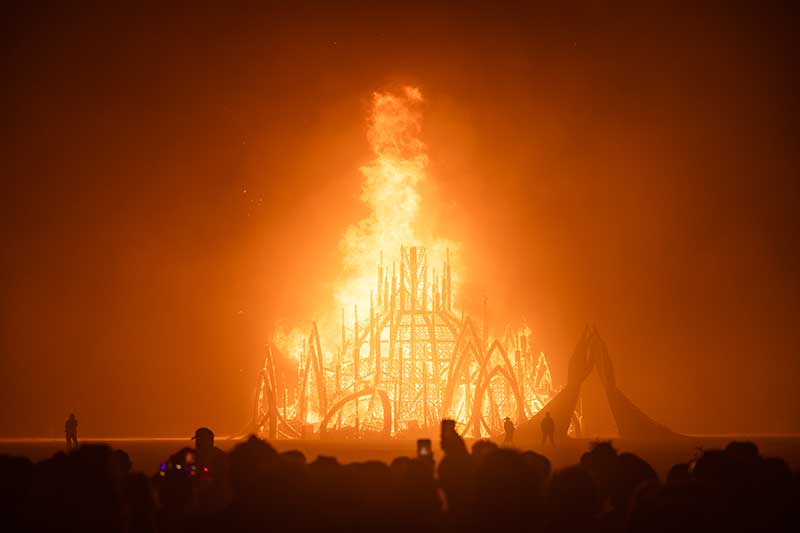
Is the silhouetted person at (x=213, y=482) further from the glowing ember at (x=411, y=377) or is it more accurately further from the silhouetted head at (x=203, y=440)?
the glowing ember at (x=411, y=377)

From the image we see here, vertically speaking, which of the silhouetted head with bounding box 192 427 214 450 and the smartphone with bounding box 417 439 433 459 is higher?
the silhouetted head with bounding box 192 427 214 450

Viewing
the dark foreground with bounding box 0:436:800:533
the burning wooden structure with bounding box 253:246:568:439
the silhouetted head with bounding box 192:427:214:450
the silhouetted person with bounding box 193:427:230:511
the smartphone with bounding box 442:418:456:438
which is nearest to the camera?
the dark foreground with bounding box 0:436:800:533

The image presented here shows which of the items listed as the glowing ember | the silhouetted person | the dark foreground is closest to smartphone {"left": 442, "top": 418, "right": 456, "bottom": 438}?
the dark foreground

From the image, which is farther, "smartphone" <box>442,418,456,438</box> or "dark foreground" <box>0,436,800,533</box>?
"smartphone" <box>442,418,456,438</box>

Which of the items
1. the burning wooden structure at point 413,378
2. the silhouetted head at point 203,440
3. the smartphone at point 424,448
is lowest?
the smartphone at point 424,448

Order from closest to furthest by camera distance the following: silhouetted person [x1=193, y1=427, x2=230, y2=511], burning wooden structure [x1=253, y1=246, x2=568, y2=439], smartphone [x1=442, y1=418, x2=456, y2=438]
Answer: smartphone [x1=442, y1=418, x2=456, y2=438]
silhouetted person [x1=193, y1=427, x2=230, y2=511]
burning wooden structure [x1=253, y1=246, x2=568, y2=439]

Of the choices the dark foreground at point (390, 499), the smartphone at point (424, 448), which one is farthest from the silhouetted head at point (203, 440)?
the dark foreground at point (390, 499)

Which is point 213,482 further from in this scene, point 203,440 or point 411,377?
point 411,377

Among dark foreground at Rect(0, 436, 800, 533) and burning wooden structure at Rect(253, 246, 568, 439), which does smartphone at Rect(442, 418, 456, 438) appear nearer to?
dark foreground at Rect(0, 436, 800, 533)

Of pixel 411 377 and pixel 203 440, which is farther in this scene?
→ pixel 411 377

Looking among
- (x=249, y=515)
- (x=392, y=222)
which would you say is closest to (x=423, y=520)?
(x=249, y=515)

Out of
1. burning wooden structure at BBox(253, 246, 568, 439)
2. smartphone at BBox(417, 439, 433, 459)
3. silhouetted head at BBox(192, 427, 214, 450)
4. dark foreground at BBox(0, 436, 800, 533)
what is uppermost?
burning wooden structure at BBox(253, 246, 568, 439)

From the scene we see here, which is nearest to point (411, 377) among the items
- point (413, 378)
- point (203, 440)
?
point (413, 378)

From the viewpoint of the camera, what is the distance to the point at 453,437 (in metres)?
11.4
